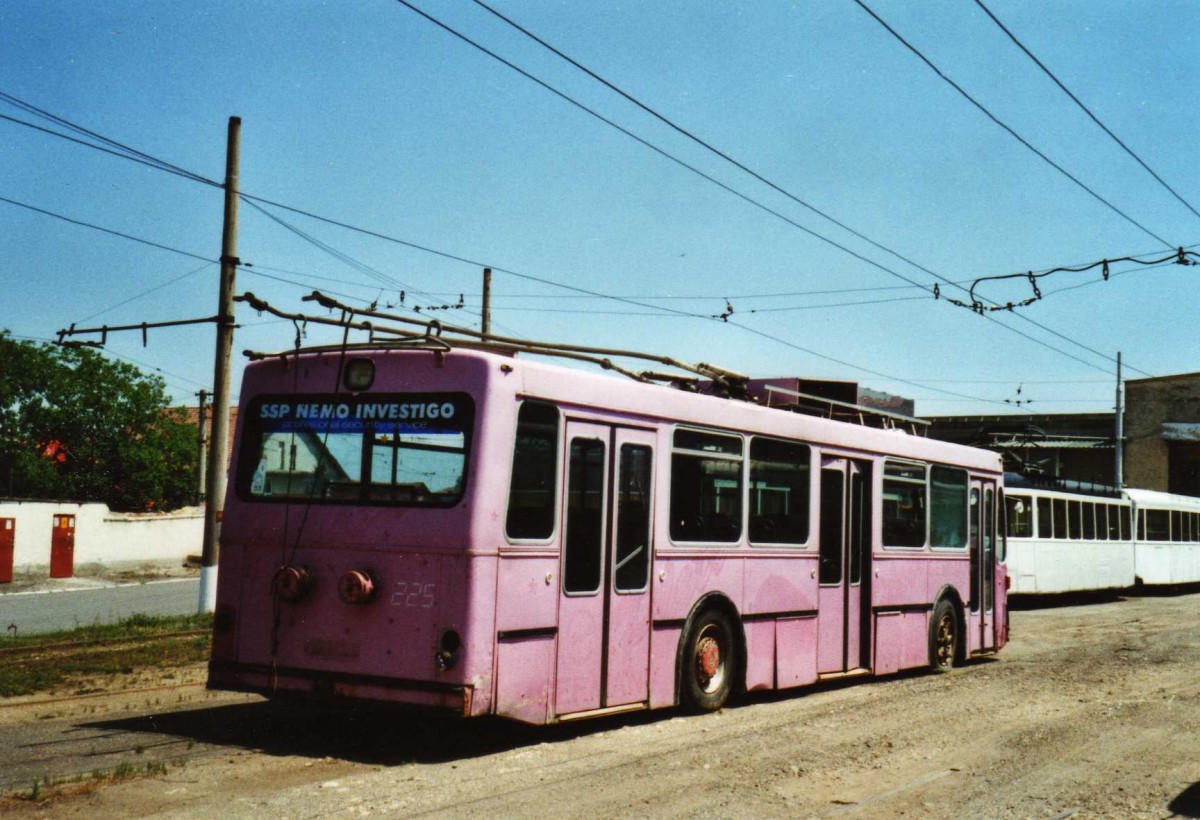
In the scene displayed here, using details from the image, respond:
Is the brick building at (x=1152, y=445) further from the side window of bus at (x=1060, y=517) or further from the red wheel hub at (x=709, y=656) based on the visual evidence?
the red wheel hub at (x=709, y=656)

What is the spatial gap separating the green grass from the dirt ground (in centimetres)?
96

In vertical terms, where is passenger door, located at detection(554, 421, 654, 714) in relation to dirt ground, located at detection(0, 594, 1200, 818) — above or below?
above

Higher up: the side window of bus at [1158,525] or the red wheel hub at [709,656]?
the side window of bus at [1158,525]

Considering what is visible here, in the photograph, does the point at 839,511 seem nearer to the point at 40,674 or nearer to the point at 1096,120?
the point at 1096,120

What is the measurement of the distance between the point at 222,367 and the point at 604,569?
11364 mm

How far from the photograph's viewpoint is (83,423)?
6353cm

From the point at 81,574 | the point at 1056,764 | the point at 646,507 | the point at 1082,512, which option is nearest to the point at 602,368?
→ the point at 646,507

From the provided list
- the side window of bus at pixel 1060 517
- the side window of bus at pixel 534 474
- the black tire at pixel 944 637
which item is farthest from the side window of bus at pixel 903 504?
the side window of bus at pixel 1060 517

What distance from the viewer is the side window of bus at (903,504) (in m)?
13.0

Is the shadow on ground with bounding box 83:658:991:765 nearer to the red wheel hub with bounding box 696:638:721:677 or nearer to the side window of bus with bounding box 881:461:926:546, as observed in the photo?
the red wheel hub with bounding box 696:638:721:677

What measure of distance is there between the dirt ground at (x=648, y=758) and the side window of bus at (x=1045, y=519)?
14390 mm

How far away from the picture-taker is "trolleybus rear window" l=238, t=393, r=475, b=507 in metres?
8.08

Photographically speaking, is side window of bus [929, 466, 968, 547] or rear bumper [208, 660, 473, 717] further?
side window of bus [929, 466, 968, 547]

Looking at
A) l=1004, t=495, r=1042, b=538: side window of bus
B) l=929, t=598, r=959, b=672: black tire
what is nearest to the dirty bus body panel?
l=929, t=598, r=959, b=672: black tire
